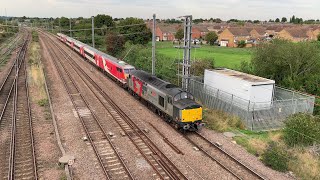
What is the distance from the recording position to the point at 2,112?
78.4 ft

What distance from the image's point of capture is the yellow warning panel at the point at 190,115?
19.5 m

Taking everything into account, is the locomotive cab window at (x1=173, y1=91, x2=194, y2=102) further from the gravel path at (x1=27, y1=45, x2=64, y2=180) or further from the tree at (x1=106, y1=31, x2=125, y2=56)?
the tree at (x1=106, y1=31, x2=125, y2=56)

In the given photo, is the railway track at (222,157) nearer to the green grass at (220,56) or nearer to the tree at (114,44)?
the green grass at (220,56)

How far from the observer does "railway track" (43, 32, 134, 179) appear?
15055mm

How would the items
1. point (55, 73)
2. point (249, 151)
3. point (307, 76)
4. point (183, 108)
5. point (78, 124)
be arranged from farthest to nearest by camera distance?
point (55, 73) < point (307, 76) < point (78, 124) < point (183, 108) < point (249, 151)

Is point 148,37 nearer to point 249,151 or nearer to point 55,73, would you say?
point 55,73

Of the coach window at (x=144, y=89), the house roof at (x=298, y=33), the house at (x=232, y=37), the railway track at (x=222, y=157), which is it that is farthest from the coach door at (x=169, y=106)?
the house roof at (x=298, y=33)

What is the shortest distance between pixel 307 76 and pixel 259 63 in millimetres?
5148

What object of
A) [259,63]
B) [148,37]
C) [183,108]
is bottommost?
[183,108]

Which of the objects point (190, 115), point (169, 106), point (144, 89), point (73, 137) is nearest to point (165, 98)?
point (169, 106)

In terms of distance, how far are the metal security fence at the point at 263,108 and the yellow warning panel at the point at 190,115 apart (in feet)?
14.4

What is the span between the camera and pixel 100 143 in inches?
728

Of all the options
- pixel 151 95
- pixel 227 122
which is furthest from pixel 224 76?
pixel 151 95

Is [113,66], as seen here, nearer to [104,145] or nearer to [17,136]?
[17,136]
